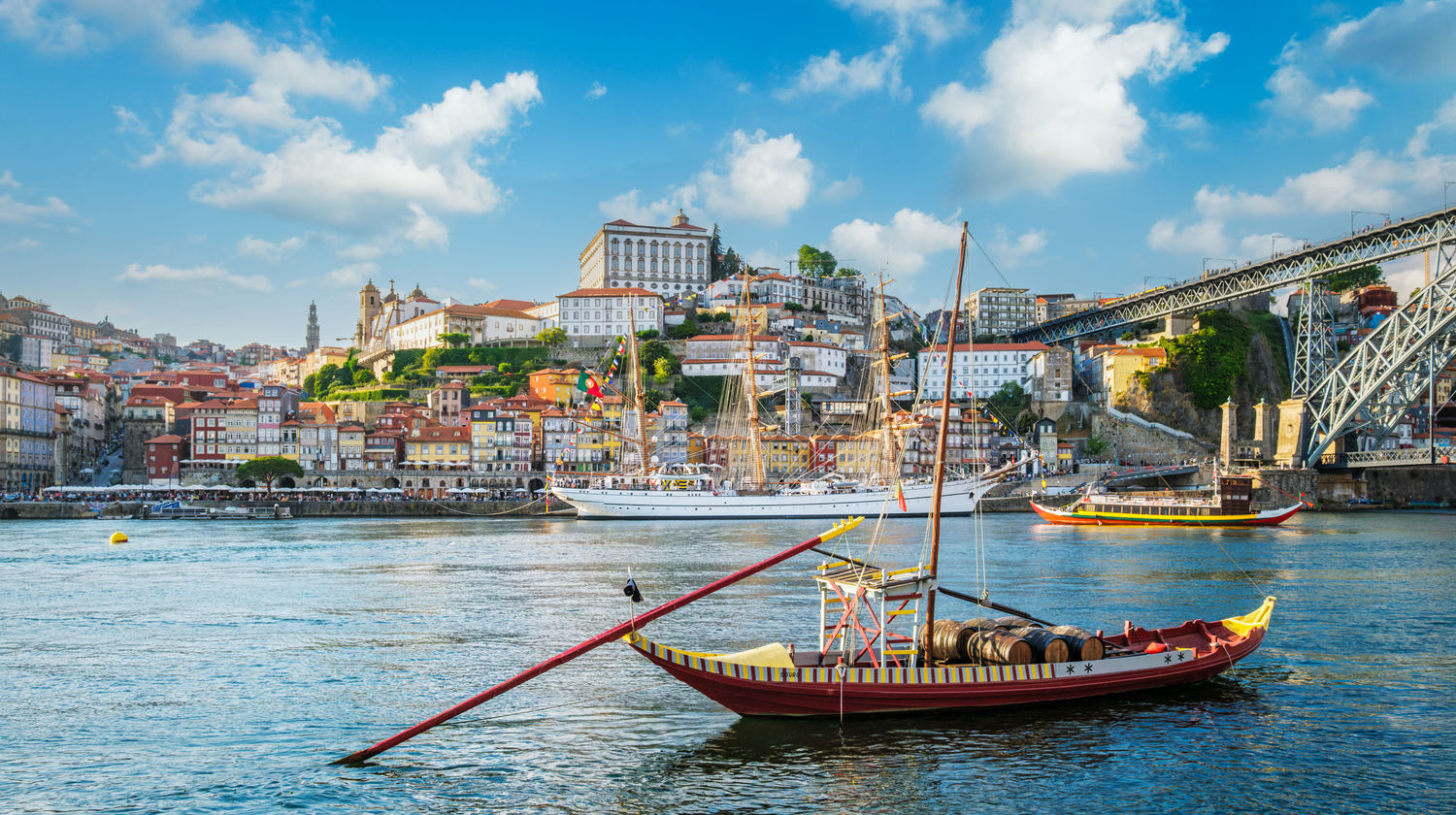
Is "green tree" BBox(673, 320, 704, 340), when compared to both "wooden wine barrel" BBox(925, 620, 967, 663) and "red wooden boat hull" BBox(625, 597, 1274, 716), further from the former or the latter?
"red wooden boat hull" BBox(625, 597, 1274, 716)

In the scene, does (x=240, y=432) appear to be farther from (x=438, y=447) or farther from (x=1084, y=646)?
(x=1084, y=646)

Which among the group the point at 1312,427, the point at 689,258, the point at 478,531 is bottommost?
the point at 478,531

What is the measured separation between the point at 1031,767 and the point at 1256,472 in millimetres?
66299

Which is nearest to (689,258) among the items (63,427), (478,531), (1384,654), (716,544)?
(63,427)

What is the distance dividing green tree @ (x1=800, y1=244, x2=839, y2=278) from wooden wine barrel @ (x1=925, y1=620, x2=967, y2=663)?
376 feet

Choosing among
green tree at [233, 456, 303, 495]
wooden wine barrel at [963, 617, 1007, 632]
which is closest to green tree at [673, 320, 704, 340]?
green tree at [233, 456, 303, 495]

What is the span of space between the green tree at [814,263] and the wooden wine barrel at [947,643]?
114562 mm

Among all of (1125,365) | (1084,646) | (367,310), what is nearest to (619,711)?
(1084,646)

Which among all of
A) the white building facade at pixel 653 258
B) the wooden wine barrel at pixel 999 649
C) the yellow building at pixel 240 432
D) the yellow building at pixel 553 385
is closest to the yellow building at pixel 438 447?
the yellow building at pixel 553 385

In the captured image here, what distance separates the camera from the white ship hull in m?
67.9

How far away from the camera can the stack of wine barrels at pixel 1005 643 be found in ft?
47.6

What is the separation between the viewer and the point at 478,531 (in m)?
54.2

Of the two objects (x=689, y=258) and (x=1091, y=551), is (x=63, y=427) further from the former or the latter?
(x=1091, y=551)

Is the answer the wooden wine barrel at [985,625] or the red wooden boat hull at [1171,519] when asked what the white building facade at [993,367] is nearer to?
the red wooden boat hull at [1171,519]
